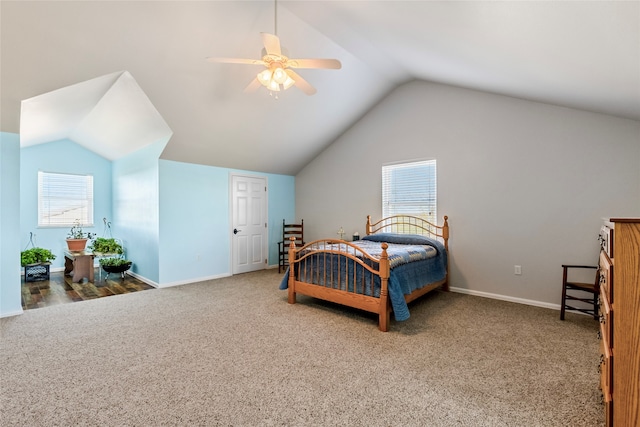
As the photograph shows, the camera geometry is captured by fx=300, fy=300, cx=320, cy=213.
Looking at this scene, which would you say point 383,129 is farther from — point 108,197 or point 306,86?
point 108,197

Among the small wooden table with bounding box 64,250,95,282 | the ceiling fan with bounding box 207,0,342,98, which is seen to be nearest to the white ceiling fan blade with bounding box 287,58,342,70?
the ceiling fan with bounding box 207,0,342,98

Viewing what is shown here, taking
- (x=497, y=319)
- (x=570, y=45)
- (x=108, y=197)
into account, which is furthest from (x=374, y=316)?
(x=108, y=197)

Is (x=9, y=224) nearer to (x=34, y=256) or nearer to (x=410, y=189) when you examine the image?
(x=34, y=256)

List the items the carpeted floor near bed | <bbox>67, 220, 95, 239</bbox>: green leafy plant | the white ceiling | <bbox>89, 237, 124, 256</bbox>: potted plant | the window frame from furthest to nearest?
1. <bbox>67, 220, 95, 239</bbox>: green leafy plant
2. the window frame
3. <bbox>89, 237, 124, 256</bbox>: potted plant
4. the white ceiling
5. the carpeted floor near bed

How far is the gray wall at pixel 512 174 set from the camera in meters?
3.56

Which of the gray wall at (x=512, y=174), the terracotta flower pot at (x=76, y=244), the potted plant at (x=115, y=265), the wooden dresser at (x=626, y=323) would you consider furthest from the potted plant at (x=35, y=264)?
the wooden dresser at (x=626, y=323)

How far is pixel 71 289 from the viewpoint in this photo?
489cm

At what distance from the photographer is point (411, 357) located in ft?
8.43

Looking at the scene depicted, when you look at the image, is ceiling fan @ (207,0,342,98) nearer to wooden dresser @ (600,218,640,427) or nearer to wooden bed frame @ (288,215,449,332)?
wooden bed frame @ (288,215,449,332)

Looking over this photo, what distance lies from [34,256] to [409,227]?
6745 mm

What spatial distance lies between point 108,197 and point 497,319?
7988mm

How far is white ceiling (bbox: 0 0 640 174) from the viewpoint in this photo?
2.11m

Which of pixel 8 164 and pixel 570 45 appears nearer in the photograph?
pixel 570 45

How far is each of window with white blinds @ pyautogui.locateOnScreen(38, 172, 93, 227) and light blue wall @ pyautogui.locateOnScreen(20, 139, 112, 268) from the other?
3.4 inches
